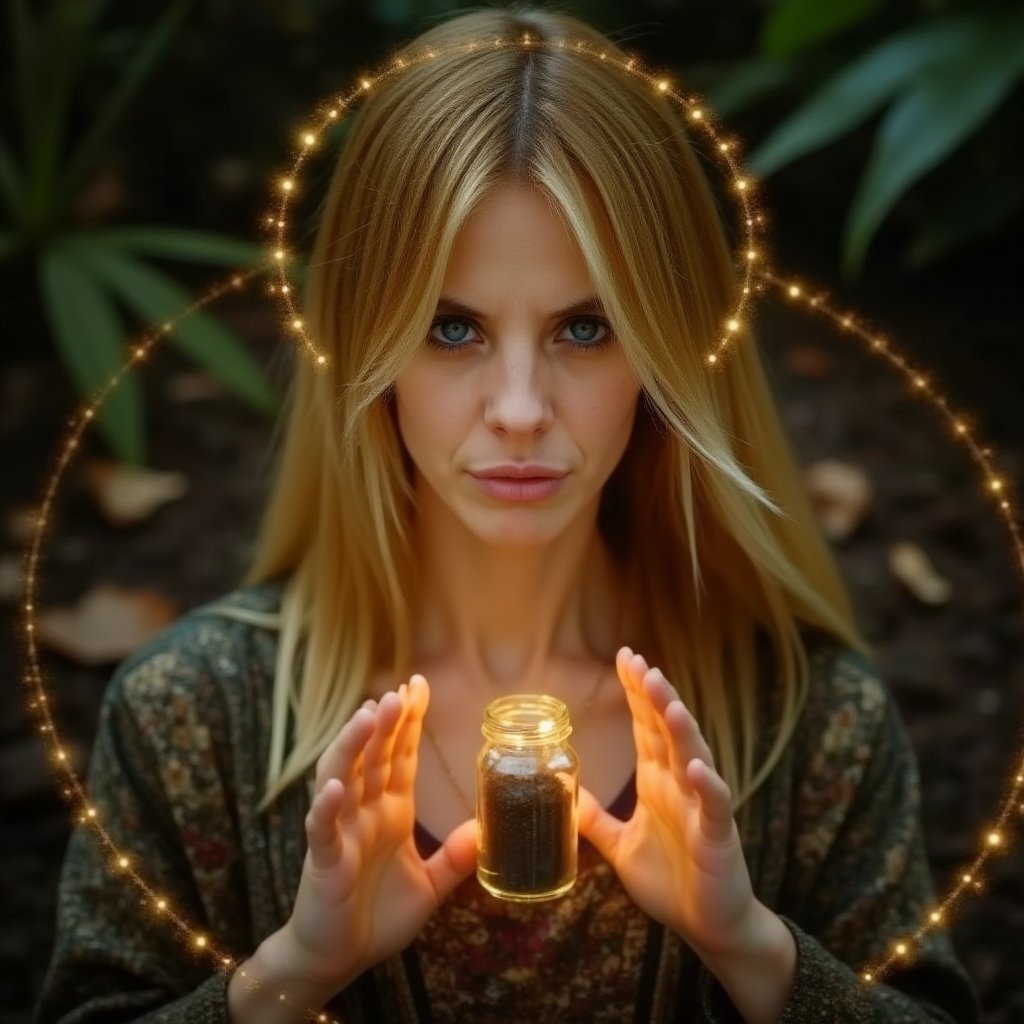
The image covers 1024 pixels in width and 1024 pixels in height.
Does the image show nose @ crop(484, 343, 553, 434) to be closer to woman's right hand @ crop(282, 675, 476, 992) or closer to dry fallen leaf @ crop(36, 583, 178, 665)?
woman's right hand @ crop(282, 675, 476, 992)

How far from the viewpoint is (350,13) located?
3133mm

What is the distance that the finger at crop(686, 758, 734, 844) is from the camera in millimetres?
1177

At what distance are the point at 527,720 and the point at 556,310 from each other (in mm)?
350

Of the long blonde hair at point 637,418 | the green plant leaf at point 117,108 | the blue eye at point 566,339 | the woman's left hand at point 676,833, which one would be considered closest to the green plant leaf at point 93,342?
the green plant leaf at point 117,108

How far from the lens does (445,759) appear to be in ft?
4.89

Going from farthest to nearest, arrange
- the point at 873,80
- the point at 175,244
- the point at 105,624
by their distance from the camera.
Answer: the point at 175,244, the point at 873,80, the point at 105,624

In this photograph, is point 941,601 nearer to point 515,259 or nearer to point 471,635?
point 471,635

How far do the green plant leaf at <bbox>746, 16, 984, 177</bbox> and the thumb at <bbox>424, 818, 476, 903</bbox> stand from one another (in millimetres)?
1449

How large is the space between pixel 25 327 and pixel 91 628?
0.80 metres

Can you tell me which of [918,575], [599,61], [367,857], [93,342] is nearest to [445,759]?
[367,857]

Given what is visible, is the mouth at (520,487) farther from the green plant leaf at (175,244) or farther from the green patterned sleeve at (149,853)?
the green plant leaf at (175,244)

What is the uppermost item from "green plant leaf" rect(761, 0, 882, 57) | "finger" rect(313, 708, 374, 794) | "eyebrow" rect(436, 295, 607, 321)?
"green plant leaf" rect(761, 0, 882, 57)

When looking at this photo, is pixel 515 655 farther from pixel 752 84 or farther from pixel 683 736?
pixel 752 84

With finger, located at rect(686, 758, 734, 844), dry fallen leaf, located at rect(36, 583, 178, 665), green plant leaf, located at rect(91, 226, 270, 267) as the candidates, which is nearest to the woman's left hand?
finger, located at rect(686, 758, 734, 844)
